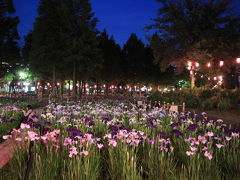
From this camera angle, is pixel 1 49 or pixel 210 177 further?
pixel 1 49

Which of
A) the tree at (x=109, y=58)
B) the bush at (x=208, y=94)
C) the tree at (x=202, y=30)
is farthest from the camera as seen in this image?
the tree at (x=109, y=58)

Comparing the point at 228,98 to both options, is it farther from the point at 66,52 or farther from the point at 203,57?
the point at 66,52

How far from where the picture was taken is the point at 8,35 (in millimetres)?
32281

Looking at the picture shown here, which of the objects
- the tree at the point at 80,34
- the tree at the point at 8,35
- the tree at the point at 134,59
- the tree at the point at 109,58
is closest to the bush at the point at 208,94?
the tree at the point at 80,34

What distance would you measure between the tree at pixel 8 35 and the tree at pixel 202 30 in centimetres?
2062

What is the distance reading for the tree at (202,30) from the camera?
2984 cm

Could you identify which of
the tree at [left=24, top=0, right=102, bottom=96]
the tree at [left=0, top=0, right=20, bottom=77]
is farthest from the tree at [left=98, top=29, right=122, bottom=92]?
the tree at [left=0, top=0, right=20, bottom=77]

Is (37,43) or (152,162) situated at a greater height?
(37,43)

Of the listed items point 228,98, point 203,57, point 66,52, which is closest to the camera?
point 228,98

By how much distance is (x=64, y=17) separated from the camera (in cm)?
3475

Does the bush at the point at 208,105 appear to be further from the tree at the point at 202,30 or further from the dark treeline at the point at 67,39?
the dark treeline at the point at 67,39

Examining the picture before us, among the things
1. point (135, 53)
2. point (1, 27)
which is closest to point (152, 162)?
point (1, 27)

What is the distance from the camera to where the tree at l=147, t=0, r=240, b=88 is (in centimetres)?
2984

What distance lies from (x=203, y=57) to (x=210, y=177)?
92.6 ft
